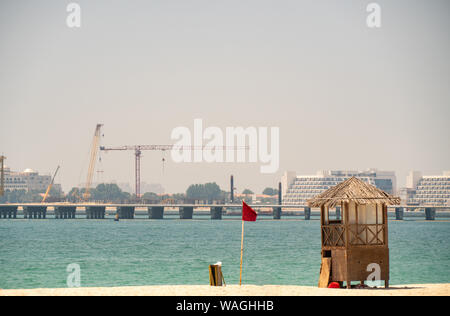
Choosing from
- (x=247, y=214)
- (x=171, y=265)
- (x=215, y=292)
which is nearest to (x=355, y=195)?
(x=247, y=214)

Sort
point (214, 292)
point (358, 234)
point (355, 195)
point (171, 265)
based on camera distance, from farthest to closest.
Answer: point (171, 265)
point (358, 234)
point (355, 195)
point (214, 292)

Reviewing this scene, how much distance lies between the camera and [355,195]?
32.3m

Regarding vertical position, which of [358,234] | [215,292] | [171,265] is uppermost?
[358,234]

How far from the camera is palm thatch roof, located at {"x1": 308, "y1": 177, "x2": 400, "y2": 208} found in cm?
3209

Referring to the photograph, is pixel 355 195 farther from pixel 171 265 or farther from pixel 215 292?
pixel 171 265

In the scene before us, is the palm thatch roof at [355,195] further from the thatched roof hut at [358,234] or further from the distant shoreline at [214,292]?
the distant shoreline at [214,292]

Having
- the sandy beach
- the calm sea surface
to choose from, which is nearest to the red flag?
the sandy beach
